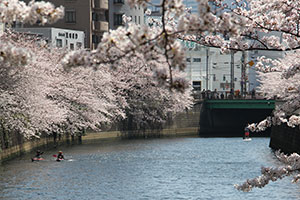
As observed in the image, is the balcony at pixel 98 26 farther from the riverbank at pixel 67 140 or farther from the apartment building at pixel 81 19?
the riverbank at pixel 67 140

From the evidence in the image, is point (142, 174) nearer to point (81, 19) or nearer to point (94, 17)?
point (81, 19)

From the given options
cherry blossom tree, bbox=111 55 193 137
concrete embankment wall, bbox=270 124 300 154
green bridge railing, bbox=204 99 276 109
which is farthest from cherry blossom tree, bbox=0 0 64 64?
green bridge railing, bbox=204 99 276 109

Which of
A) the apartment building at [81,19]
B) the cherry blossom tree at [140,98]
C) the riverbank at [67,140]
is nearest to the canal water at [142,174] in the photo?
the riverbank at [67,140]

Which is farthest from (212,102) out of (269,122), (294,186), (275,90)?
(269,122)

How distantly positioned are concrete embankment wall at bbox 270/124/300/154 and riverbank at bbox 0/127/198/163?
18.2 meters

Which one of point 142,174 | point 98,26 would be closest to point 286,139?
point 142,174

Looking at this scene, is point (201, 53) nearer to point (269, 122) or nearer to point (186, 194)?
point (186, 194)

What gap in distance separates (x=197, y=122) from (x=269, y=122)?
77.0m

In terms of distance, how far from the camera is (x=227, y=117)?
100500 mm

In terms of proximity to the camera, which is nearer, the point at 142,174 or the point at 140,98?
the point at 142,174

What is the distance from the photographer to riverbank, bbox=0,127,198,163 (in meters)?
54.0

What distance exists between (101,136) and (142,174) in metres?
29.2

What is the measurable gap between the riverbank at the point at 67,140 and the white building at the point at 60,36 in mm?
11175

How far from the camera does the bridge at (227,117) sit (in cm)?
9481
